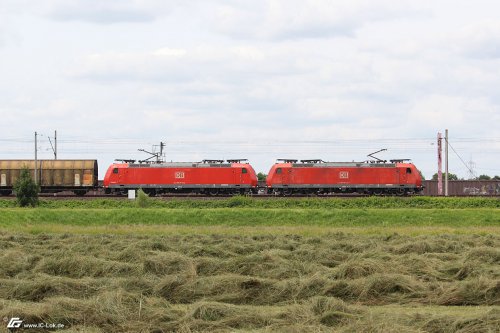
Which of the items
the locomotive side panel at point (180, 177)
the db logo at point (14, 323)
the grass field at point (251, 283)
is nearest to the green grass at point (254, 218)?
the grass field at point (251, 283)

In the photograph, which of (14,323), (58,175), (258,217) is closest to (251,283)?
(14,323)

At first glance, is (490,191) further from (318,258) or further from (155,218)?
(318,258)

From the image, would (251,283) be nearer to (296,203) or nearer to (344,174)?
(296,203)

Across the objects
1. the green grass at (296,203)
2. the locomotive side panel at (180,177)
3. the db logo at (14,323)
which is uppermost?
the locomotive side panel at (180,177)

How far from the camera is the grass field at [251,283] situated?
11484 millimetres

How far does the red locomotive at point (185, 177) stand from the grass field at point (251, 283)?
97.6 ft

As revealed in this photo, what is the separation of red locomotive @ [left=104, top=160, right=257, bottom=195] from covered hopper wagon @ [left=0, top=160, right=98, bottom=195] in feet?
8.92

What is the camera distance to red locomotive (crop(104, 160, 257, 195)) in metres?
59.9

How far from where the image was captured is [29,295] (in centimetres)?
1424

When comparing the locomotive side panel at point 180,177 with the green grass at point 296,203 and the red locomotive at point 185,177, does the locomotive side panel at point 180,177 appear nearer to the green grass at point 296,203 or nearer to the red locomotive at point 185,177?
the red locomotive at point 185,177

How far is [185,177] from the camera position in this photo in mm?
60375

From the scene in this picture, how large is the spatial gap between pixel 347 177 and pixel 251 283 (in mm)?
45856

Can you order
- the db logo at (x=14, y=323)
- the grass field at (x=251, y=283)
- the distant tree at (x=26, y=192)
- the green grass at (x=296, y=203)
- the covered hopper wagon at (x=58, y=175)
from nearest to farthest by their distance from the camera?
the db logo at (x=14, y=323) < the grass field at (x=251, y=283) < the green grass at (x=296, y=203) < the distant tree at (x=26, y=192) < the covered hopper wagon at (x=58, y=175)

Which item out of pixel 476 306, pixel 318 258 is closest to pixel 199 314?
pixel 476 306
